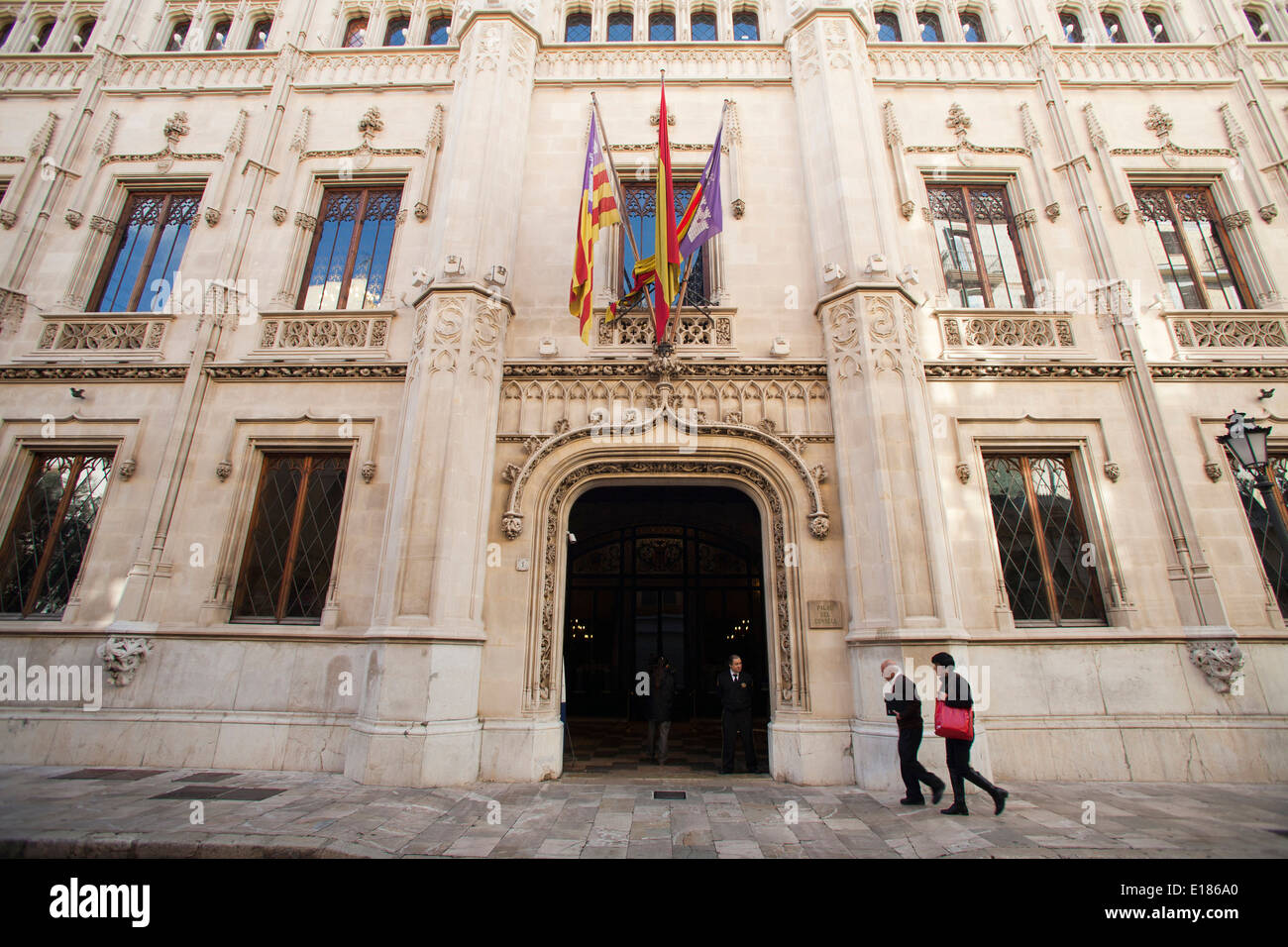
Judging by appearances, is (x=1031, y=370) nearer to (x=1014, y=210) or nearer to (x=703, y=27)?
(x=1014, y=210)

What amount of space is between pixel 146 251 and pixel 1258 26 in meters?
26.8

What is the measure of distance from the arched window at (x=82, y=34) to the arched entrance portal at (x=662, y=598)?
1735 cm

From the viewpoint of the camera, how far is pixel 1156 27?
14.0 meters

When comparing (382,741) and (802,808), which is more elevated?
(382,741)

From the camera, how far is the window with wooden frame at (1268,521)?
367 inches

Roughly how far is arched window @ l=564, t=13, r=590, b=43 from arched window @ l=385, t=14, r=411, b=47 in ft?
13.2

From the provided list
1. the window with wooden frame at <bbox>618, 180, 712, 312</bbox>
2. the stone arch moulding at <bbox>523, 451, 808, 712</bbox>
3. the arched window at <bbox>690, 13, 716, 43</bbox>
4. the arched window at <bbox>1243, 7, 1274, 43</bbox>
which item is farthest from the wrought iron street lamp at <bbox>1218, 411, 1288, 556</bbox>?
the arched window at <bbox>1243, 7, 1274, 43</bbox>

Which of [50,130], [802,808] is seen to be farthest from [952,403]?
[50,130]

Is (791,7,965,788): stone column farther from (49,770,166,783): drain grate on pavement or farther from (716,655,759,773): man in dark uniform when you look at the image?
(49,770,166,783): drain grate on pavement

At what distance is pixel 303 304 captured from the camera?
1151 centimetres

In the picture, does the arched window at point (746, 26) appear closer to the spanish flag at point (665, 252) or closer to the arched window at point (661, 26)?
the arched window at point (661, 26)

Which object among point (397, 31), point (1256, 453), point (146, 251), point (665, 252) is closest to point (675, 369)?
point (665, 252)
